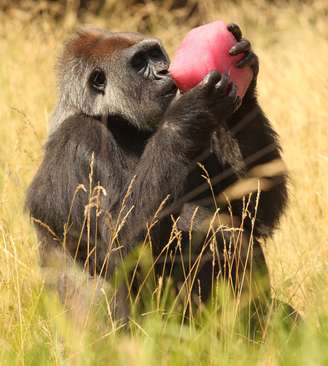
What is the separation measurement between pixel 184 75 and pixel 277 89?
4048 mm

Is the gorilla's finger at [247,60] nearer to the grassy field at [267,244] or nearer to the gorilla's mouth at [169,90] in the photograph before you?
the gorilla's mouth at [169,90]

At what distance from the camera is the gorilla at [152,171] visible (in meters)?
3.99

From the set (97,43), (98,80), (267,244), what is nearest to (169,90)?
(98,80)

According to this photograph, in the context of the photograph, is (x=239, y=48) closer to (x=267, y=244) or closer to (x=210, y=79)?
(x=210, y=79)

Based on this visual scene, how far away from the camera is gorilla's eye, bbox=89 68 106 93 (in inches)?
185

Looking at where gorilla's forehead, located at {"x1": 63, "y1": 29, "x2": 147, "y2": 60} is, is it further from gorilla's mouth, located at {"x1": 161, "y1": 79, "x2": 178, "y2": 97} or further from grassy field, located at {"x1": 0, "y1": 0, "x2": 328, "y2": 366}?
grassy field, located at {"x1": 0, "y1": 0, "x2": 328, "y2": 366}

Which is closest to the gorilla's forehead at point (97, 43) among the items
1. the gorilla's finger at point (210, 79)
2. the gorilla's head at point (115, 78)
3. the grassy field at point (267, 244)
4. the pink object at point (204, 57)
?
the gorilla's head at point (115, 78)

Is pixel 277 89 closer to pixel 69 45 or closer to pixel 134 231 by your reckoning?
pixel 69 45

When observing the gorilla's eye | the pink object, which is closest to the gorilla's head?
the gorilla's eye

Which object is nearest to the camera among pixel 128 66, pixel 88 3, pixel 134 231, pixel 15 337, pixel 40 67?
pixel 15 337

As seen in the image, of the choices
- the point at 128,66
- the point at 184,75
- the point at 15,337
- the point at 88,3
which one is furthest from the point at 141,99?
the point at 88,3

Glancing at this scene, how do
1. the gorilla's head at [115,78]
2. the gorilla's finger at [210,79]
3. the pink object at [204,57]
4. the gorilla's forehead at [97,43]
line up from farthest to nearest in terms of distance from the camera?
the gorilla's forehead at [97,43]
the gorilla's head at [115,78]
the pink object at [204,57]
the gorilla's finger at [210,79]

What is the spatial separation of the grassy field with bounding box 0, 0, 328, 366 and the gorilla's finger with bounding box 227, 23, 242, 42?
0.79 m

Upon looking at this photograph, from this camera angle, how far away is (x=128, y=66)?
4.79 metres
